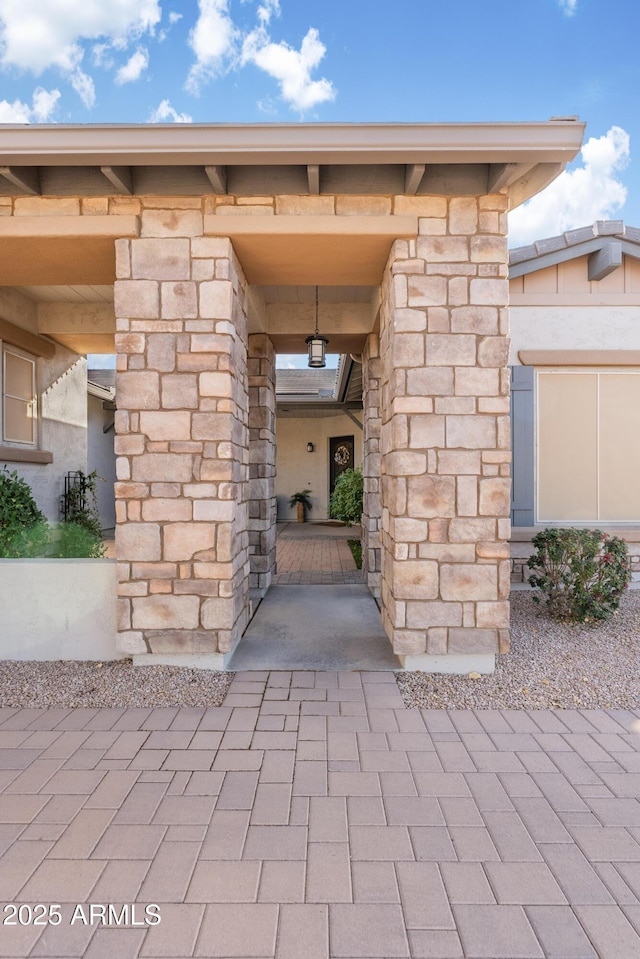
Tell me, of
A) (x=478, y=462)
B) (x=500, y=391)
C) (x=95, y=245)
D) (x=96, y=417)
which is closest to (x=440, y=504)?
(x=478, y=462)

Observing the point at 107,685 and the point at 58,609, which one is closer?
the point at 107,685

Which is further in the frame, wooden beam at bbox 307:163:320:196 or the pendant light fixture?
the pendant light fixture

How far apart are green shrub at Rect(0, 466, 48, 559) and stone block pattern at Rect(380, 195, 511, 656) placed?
9.74 feet

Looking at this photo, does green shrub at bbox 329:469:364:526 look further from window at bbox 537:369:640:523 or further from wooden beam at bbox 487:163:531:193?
wooden beam at bbox 487:163:531:193

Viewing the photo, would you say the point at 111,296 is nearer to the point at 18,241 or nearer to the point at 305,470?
the point at 18,241

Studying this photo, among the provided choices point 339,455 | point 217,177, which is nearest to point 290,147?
point 217,177

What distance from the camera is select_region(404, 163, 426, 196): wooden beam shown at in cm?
297

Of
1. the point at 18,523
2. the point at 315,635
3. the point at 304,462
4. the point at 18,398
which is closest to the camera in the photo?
the point at 315,635

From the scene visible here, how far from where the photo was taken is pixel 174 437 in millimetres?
3242

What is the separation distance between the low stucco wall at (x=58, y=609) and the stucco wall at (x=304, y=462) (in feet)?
30.7

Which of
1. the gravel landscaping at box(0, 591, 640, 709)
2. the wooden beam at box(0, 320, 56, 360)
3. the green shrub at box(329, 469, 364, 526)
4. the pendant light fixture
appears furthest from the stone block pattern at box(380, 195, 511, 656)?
the green shrub at box(329, 469, 364, 526)

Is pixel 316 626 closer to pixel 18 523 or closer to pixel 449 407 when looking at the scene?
pixel 449 407

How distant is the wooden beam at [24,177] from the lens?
2969 mm

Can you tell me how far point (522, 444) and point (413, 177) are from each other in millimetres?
2874
